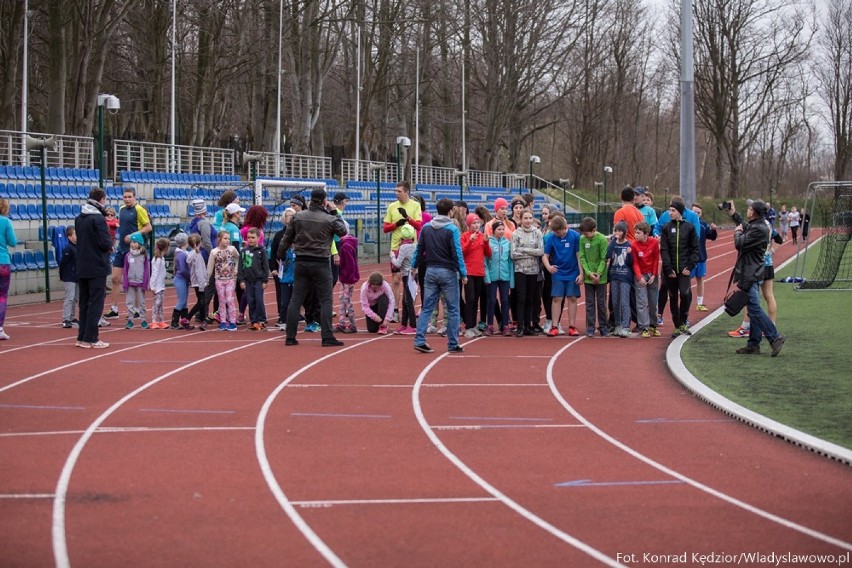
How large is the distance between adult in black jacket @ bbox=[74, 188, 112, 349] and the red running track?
1.06 m

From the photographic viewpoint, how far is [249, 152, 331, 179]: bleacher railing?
41884 mm

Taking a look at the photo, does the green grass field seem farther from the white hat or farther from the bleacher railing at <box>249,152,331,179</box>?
the bleacher railing at <box>249,152,331,179</box>

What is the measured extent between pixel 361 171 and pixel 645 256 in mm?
36508

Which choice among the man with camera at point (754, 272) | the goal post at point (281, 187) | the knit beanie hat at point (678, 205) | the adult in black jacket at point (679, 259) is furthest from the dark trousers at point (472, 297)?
the goal post at point (281, 187)

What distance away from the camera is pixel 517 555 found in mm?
6359

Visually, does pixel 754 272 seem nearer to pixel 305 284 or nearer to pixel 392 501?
pixel 305 284

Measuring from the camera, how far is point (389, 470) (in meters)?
8.43

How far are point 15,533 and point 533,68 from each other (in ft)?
197

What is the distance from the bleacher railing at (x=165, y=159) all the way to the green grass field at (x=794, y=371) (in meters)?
20.7

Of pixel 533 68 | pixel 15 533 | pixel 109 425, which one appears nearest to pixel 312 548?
pixel 15 533

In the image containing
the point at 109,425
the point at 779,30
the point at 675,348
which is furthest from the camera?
the point at 779,30

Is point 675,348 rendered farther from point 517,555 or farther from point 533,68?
point 533,68

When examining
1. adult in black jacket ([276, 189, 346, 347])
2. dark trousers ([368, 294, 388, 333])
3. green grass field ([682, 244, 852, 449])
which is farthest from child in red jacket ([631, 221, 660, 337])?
adult in black jacket ([276, 189, 346, 347])

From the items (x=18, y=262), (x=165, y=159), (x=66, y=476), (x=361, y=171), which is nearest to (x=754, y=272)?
(x=66, y=476)
